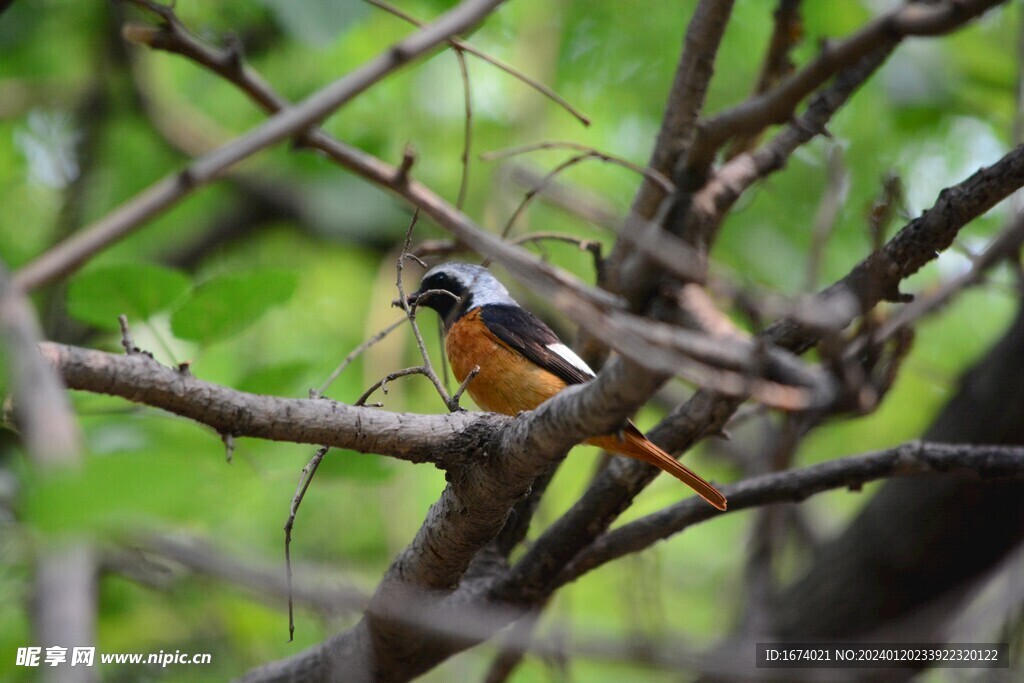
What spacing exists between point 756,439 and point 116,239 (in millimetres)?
4813

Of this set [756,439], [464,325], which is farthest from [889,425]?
[464,325]

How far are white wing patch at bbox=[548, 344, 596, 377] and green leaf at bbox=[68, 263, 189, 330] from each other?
171 cm

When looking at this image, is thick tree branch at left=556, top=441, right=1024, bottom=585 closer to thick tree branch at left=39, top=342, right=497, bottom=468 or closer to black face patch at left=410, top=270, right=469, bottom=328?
thick tree branch at left=39, top=342, right=497, bottom=468

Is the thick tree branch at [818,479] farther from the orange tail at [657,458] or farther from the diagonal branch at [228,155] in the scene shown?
the diagonal branch at [228,155]

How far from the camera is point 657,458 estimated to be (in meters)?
3.23

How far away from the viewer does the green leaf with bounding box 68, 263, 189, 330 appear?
262cm

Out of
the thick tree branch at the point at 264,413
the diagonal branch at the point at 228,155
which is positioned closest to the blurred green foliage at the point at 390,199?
the diagonal branch at the point at 228,155

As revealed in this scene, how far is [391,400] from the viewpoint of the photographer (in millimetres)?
5129

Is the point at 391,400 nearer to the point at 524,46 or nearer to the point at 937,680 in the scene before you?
the point at 524,46

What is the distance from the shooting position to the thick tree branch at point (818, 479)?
304cm

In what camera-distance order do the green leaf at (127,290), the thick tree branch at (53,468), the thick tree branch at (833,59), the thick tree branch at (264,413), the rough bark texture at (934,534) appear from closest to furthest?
the thick tree branch at (53,468)
the thick tree branch at (264,413)
the thick tree branch at (833,59)
the green leaf at (127,290)
the rough bark texture at (934,534)

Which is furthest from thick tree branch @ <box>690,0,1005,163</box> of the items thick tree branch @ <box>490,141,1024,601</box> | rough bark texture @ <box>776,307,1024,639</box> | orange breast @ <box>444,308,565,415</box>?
rough bark texture @ <box>776,307,1024,639</box>

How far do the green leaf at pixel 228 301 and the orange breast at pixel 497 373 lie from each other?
1.45 meters

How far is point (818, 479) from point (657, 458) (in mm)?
546
